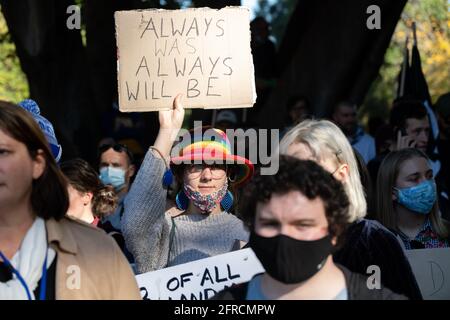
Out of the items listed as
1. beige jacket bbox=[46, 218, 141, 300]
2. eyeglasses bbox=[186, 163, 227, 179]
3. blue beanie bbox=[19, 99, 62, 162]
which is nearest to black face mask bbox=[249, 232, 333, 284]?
beige jacket bbox=[46, 218, 141, 300]

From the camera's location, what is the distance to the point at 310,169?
Result: 13.3 feet

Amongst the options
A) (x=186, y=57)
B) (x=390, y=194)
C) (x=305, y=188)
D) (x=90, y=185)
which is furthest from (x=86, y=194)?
(x=305, y=188)

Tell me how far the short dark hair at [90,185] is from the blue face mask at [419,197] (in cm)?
179

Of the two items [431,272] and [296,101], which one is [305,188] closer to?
[431,272]

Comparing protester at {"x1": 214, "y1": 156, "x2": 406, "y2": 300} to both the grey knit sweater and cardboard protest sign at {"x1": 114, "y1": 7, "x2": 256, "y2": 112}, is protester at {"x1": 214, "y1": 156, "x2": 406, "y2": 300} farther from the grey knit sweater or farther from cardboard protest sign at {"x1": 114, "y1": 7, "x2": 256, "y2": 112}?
cardboard protest sign at {"x1": 114, "y1": 7, "x2": 256, "y2": 112}

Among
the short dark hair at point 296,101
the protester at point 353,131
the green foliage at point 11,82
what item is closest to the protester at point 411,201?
the protester at point 353,131

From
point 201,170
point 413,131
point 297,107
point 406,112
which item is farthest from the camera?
point 297,107

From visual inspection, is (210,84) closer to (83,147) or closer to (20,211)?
(20,211)

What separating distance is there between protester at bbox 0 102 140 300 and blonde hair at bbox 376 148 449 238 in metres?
2.95

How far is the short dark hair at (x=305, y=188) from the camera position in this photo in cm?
399

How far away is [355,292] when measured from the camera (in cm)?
398

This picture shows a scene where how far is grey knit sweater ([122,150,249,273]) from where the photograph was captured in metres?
5.45

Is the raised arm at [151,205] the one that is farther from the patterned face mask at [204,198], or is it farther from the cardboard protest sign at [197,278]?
the patterned face mask at [204,198]

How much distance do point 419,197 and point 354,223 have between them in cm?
202
